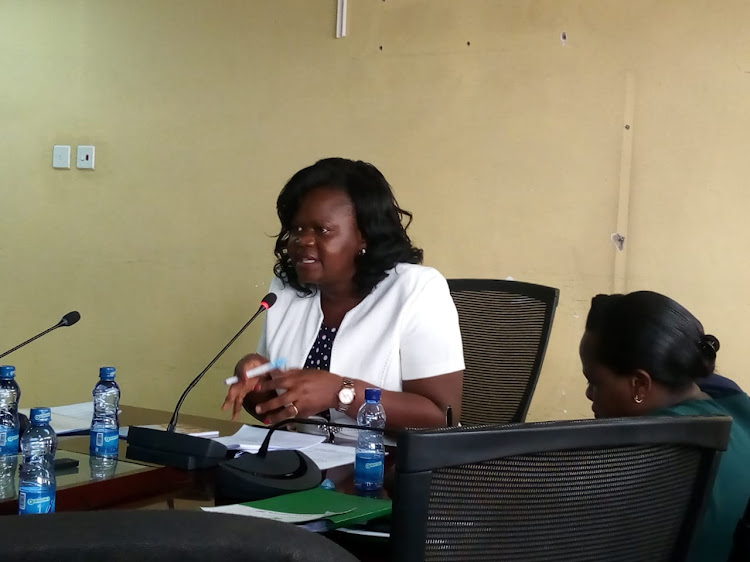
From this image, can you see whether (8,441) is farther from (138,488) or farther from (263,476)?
(263,476)

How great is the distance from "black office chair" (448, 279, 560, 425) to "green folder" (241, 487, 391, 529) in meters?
0.95

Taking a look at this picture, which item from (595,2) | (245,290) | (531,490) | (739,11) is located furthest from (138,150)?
(531,490)

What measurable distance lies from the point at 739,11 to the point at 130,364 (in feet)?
8.81

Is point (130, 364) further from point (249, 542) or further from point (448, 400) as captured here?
point (249, 542)

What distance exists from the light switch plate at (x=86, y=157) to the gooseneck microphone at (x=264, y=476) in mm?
2594

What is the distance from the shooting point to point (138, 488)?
1.20m

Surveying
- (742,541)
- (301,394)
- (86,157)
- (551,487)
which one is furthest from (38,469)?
(86,157)

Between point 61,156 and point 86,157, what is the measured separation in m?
0.14

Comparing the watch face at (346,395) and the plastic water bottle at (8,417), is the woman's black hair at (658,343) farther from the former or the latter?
the plastic water bottle at (8,417)

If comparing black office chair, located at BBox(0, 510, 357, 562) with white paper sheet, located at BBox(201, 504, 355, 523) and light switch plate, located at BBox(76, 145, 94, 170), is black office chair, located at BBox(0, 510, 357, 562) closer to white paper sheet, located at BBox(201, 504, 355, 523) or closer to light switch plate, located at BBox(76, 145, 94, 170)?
white paper sheet, located at BBox(201, 504, 355, 523)

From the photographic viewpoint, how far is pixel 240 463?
1190mm

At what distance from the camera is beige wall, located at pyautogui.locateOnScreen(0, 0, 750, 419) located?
2.46 meters

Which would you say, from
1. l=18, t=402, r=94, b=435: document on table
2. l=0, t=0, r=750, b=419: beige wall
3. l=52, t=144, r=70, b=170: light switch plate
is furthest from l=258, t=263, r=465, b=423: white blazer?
l=52, t=144, r=70, b=170: light switch plate

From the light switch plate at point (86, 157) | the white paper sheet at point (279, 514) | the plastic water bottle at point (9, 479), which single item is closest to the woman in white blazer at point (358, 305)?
the plastic water bottle at point (9, 479)
